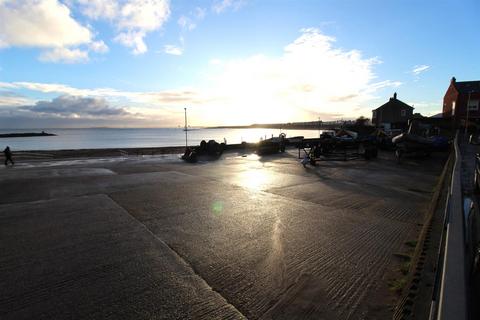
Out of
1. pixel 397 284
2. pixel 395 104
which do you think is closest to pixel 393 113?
pixel 395 104

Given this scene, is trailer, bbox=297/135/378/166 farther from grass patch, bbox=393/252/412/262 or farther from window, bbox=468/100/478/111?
window, bbox=468/100/478/111

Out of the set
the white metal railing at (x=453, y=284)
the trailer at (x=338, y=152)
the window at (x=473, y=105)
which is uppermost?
the window at (x=473, y=105)

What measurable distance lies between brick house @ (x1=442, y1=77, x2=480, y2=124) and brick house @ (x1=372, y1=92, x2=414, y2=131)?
11.7 metres

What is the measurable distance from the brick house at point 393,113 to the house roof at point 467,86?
12450mm

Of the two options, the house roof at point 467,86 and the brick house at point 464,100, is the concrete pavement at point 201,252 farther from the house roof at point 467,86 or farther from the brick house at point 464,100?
the house roof at point 467,86

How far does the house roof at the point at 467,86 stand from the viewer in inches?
1946

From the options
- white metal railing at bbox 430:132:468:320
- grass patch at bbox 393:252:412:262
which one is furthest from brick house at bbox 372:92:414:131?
white metal railing at bbox 430:132:468:320

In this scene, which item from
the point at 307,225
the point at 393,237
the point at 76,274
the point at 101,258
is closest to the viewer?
the point at 76,274

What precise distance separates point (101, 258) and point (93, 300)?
1.16 meters

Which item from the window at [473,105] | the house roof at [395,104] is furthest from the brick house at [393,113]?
the window at [473,105]

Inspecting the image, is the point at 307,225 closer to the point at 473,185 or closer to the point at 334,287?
the point at 334,287

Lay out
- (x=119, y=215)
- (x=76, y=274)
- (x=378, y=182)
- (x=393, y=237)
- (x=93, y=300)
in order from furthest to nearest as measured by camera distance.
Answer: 1. (x=378, y=182)
2. (x=119, y=215)
3. (x=393, y=237)
4. (x=76, y=274)
5. (x=93, y=300)

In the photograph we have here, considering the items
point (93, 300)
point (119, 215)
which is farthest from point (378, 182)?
point (93, 300)

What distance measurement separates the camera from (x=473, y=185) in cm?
909
